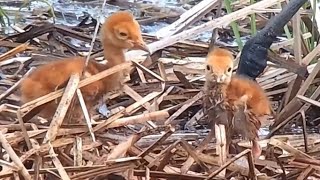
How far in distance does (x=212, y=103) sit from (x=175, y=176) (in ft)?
1.56

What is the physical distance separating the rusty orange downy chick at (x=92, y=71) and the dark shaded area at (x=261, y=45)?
1.29ft

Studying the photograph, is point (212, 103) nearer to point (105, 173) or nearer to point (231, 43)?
point (105, 173)

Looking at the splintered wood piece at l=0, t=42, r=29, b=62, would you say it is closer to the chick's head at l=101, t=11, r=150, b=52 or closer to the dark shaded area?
the chick's head at l=101, t=11, r=150, b=52

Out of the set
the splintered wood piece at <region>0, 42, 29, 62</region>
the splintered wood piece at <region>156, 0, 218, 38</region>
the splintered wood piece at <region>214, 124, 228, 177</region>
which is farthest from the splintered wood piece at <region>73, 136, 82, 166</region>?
the splintered wood piece at <region>156, 0, 218, 38</region>

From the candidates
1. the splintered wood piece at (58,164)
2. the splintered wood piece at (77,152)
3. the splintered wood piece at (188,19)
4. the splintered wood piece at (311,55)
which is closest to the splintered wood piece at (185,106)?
the splintered wood piece at (311,55)

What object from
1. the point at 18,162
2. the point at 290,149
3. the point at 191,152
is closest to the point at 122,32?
the point at 191,152

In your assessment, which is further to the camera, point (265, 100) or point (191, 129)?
point (191, 129)

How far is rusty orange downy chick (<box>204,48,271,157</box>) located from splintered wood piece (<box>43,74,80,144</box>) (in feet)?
1.35

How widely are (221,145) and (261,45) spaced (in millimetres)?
1021

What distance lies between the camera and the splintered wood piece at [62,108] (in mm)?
2948

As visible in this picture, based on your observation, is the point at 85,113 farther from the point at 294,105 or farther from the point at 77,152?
the point at 294,105

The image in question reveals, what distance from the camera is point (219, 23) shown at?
159 inches

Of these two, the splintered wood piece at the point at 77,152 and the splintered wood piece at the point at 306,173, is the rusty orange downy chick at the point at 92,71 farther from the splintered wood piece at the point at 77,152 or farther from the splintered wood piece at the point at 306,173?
the splintered wood piece at the point at 306,173

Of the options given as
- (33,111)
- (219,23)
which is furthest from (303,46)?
(33,111)
